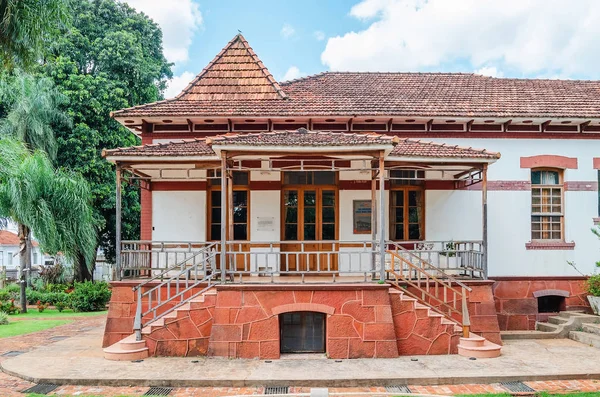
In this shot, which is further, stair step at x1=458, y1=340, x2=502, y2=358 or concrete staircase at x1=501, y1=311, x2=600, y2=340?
concrete staircase at x1=501, y1=311, x2=600, y2=340

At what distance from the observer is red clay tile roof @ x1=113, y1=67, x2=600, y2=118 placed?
1323cm

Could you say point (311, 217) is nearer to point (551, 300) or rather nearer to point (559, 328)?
point (559, 328)

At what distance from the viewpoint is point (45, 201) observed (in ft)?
58.5

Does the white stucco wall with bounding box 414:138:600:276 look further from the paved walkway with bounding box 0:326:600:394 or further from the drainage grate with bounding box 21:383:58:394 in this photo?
the drainage grate with bounding box 21:383:58:394

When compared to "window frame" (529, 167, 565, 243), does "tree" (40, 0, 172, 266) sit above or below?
above

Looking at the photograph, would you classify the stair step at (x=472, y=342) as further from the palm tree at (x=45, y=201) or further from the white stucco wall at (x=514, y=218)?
the palm tree at (x=45, y=201)

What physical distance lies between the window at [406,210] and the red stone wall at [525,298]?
8.22 ft

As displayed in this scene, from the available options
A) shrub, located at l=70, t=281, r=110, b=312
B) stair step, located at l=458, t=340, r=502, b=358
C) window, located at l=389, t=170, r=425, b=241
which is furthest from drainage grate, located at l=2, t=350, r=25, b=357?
stair step, located at l=458, t=340, r=502, b=358

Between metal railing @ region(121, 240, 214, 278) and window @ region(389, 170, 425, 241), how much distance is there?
200 inches

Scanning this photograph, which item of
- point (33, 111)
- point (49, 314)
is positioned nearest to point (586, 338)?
point (49, 314)

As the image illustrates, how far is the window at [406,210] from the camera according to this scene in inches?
530

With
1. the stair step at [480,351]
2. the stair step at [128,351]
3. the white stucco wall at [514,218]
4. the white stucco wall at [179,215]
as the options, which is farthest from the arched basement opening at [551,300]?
the stair step at [128,351]

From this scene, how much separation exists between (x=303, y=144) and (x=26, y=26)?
5.54 metres

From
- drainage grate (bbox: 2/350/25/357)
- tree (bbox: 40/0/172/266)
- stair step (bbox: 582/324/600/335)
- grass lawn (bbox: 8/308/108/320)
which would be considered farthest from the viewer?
tree (bbox: 40/0/172/266)
